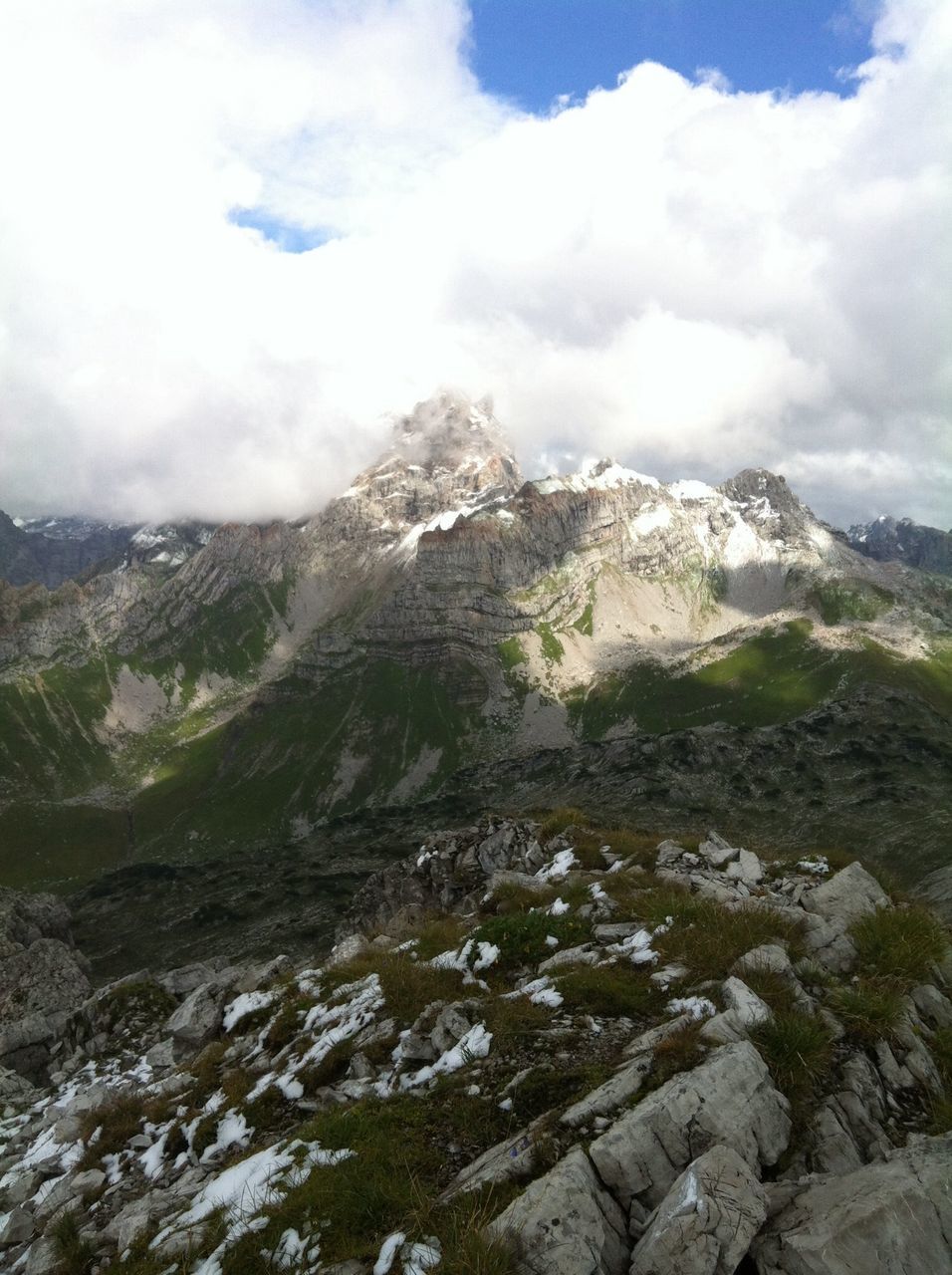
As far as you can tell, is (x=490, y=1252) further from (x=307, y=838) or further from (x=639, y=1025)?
(x=307, y=838)

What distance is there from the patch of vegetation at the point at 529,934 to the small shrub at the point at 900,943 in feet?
18.1

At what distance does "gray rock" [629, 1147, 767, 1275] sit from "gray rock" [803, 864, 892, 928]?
25.3 feet

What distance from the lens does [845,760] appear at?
164750mm

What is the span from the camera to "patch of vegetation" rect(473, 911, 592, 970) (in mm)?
14656

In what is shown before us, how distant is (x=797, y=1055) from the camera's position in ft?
28.2

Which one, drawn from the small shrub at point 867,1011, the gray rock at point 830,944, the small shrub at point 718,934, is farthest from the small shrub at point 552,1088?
the gray rock at point 830,944

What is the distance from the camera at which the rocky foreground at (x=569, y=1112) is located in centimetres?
634

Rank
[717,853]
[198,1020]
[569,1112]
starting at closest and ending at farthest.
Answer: [569,1112] → [717,853] → [198,1020]

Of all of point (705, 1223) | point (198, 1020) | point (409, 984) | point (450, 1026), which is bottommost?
point (198, 1020)

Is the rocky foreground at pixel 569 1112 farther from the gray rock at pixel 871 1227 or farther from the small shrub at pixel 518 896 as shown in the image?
the small shrub at pixel 518 896

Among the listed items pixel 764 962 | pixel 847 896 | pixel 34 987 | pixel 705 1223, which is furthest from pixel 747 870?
pixel 34 987

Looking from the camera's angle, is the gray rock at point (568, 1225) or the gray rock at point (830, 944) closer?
the gray rock at point (568, 1225)

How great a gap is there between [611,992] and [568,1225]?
199 inches

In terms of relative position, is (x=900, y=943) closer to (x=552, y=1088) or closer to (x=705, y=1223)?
(x=552, y=1088)
